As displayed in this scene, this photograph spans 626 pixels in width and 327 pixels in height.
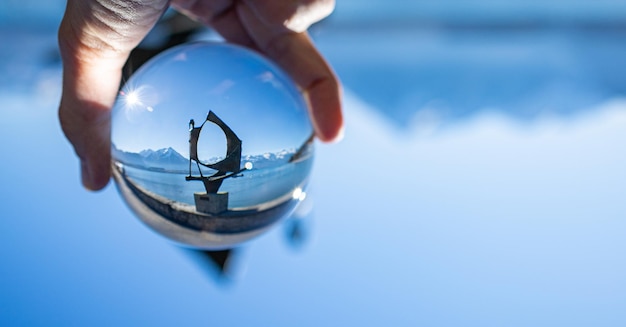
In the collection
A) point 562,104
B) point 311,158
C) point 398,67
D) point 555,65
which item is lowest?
point 311,158

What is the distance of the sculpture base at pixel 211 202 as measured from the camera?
82 centimetres

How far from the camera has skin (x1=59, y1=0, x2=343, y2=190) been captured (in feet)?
2.94

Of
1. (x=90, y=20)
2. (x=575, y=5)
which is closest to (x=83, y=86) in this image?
(x=90, y=20)

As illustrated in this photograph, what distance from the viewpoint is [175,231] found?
0.91 meters

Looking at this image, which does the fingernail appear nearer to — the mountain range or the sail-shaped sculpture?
the mountain range

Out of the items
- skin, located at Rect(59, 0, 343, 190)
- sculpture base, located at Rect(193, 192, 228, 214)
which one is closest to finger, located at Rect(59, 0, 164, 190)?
skin, located at Rect(59, 0, 343, 190)

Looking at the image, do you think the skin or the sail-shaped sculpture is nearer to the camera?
the sail-shaped sculpture

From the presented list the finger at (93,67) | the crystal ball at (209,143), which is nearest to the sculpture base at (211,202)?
the crystal ball at (209,143)

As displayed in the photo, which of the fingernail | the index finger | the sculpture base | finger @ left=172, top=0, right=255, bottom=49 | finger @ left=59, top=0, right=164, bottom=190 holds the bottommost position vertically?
the fingernail

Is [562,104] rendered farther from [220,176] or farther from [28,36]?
[28,36]

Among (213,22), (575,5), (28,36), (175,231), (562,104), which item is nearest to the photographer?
(175,231)

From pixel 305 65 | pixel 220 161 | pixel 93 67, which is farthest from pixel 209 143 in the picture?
pixel 305 65

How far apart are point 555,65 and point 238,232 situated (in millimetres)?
4251

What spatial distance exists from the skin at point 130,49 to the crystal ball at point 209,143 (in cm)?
6
